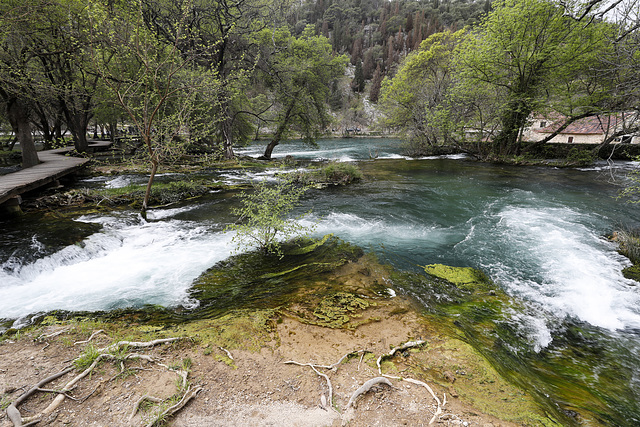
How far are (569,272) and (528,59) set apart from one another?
20548mm

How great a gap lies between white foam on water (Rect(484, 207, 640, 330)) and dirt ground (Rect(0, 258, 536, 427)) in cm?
329

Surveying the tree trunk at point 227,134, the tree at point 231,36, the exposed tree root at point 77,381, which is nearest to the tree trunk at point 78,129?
the tree at point 231,36

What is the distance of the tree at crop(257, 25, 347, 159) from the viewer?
20.6 metres

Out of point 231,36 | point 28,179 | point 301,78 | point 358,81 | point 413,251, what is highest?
point 358,81

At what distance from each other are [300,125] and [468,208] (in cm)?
1679

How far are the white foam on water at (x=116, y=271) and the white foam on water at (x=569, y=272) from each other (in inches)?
283

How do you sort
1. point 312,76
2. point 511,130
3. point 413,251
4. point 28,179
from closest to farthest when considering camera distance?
point 413,251
point 28,179
point 312,76
point 511,130

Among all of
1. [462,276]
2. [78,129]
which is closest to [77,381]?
[462,276]

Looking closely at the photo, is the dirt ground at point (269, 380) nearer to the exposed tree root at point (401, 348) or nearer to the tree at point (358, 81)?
the exposed tree root at point (401, 348)

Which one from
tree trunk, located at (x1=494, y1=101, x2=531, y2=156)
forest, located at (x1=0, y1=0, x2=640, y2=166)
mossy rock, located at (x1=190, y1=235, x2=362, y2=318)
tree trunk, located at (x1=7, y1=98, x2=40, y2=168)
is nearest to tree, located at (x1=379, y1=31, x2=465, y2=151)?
forest, located at (x1=0, y1=0, x2=640, y2=166)

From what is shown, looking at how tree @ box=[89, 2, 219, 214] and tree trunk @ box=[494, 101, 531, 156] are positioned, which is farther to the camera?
tree trunk @ box=[494, 101, 531, 156]

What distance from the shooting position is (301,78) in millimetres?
21297

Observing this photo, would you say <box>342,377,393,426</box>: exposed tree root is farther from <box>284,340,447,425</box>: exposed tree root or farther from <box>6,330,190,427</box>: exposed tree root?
<box>6,330,190,427</box>: exposed tree root

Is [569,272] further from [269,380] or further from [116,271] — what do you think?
[116,271]
